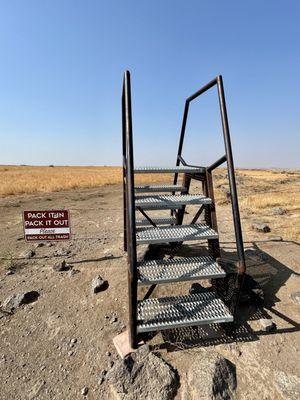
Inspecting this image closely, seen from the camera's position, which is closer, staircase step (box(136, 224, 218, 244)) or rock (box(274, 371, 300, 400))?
rock (box(274, 371, 300, 400))

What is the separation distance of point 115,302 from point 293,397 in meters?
2.23

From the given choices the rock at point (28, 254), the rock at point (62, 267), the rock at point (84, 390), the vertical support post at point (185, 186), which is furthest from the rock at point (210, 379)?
the rock at point (28, 254)

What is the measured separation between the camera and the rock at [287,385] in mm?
2375

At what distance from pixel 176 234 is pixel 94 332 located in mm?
1507

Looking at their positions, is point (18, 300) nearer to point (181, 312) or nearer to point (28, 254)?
point (28, 254)

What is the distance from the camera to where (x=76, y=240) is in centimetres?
684

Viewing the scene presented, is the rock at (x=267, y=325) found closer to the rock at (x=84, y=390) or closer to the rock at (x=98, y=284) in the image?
the rock at (x=84, y=390)

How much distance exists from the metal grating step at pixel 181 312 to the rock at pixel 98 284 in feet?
3.29

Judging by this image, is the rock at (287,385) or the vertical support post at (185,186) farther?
the vertical support post at (185,186)

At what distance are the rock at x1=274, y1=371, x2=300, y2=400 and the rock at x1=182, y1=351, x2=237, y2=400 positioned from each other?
1.26 feet

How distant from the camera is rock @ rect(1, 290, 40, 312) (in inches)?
151

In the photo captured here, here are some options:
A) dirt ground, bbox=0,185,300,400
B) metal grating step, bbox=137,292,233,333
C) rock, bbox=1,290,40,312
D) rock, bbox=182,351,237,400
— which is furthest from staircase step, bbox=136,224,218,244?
rock, bbox=1,290,40,312

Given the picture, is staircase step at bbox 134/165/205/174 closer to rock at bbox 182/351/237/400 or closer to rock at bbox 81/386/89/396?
rock at bbox 182/351/237/400

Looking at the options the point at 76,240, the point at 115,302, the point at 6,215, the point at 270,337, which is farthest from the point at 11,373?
the point at 6,215
